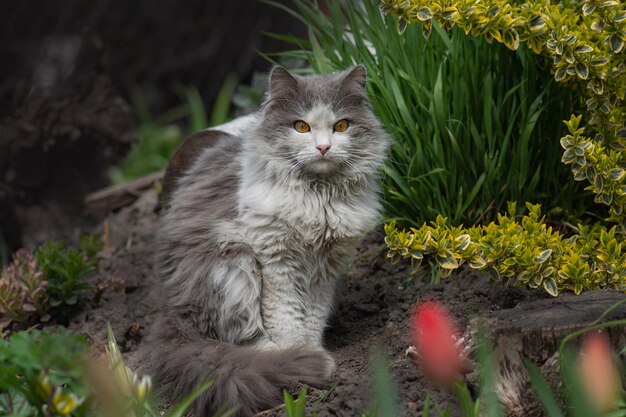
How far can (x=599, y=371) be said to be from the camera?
2215 mm

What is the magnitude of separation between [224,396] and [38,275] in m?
1.47

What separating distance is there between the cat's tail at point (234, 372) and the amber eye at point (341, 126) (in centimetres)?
87

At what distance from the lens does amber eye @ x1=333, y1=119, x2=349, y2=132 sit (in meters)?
3.31

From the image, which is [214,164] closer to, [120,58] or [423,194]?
[423,194]

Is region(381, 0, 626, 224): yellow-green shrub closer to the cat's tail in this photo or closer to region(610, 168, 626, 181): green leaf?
region(610, 168, 626, 181): green leaf

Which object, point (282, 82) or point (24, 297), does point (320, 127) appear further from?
point (24, 297)

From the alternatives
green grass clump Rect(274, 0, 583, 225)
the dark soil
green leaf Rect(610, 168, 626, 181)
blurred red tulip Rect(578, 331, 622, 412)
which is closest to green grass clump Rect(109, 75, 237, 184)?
the dark soil

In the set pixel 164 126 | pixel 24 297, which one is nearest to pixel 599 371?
pixel 24 297

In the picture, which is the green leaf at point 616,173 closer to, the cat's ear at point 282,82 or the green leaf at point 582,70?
the green leaf at point 582,70

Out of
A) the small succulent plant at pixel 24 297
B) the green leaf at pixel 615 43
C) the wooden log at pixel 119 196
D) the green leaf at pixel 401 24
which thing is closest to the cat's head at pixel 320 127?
the green leaf at pixel 401 24

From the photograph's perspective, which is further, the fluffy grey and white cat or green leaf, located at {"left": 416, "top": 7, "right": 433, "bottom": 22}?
the fluffy grey and white cat

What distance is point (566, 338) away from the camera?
2537 mm

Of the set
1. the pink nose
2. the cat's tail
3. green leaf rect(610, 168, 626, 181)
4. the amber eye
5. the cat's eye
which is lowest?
the cat's tail

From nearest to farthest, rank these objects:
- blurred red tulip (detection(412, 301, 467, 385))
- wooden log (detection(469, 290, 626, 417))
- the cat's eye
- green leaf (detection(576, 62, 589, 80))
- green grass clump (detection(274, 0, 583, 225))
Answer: blurred red tulip (detection(412, 301, 467, 385)) < wooden log (detection(469, 290, 626, 417)) < green leaf (detection(576, 62, 589, 80)) < the cat's eye < green grass clump (detection(274, 0, 583, 225))
